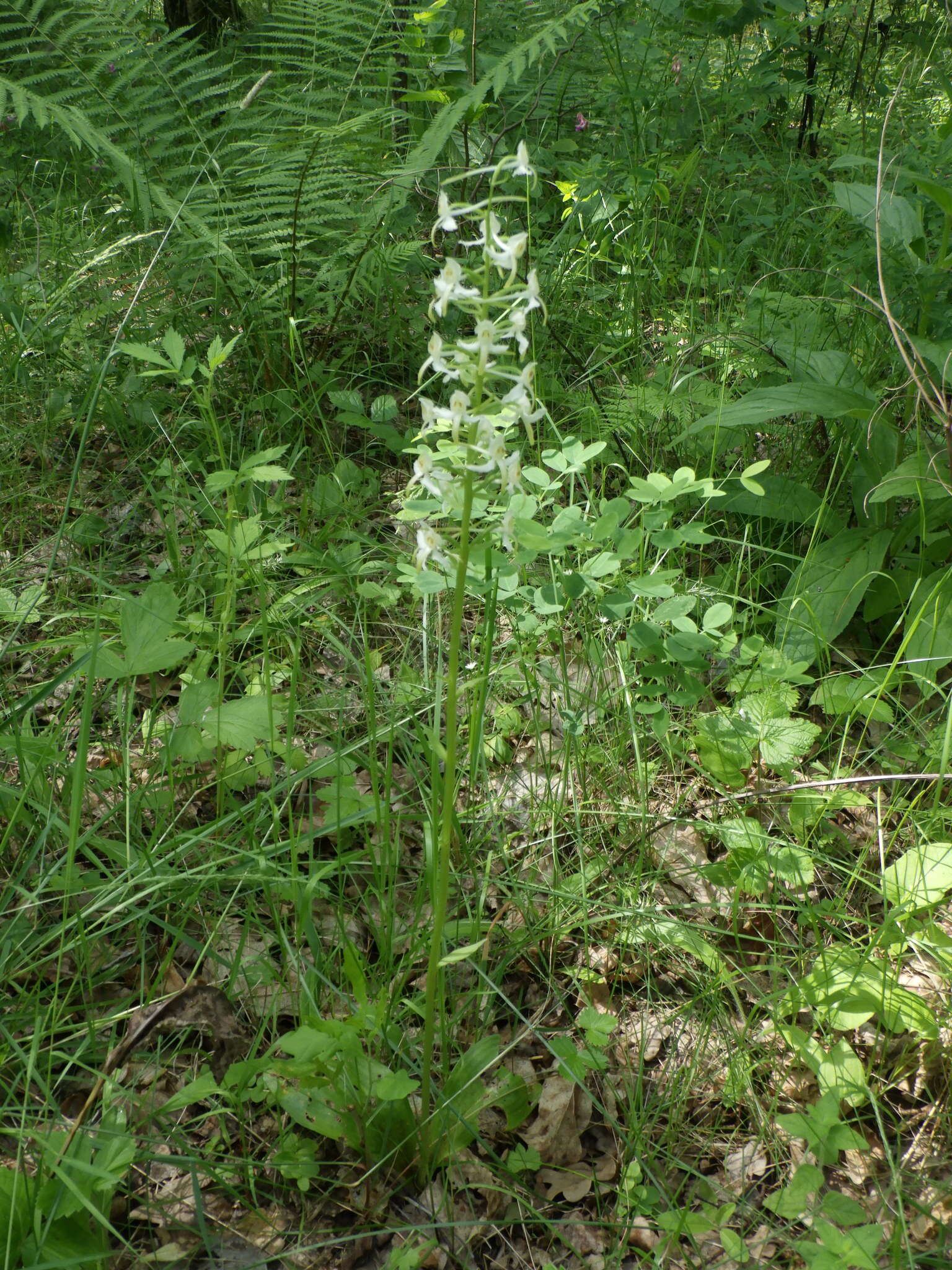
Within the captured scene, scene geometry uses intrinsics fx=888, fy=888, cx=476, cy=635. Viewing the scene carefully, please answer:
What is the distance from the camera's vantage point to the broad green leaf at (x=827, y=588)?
2115 millimetres

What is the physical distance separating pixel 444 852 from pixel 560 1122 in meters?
0.61

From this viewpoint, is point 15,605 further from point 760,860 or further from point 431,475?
point 760,860

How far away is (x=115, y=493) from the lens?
271 centimetres

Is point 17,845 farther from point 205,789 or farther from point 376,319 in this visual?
point 376,319

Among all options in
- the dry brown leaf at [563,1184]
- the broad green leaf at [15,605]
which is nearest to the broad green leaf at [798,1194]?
the dry brown leaf at [563,1184]

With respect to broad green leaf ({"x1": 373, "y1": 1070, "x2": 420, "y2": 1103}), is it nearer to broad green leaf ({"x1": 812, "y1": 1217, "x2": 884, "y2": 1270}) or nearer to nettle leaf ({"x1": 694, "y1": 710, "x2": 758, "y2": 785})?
broad green leaf ({"x1": 812, "y1": 1217, "x2": 884, "y2": 1270})

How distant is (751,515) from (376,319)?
149 cm

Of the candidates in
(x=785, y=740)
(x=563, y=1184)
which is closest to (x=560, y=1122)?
(x=563, y=1184)

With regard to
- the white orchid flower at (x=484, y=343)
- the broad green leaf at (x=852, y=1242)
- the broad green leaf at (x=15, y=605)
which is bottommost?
the broad green leaf at (x=852, y=1242)

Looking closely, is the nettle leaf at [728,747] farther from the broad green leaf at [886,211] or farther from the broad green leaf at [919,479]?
the broad green leaf at [886,211]

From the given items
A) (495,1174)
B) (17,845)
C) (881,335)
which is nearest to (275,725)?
(17,845)

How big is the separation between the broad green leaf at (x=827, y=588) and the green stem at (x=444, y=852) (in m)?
1.14

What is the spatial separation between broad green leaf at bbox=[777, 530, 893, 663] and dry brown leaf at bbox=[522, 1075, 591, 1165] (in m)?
1.10

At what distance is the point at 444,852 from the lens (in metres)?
1.20
